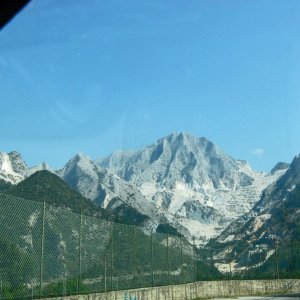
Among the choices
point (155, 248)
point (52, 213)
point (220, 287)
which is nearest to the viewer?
point (52, 213)

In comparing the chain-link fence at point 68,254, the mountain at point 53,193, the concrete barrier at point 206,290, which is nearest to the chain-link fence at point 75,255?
the chain-link fence at point 68,254

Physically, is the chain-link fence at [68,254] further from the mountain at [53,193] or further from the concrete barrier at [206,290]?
the mountain at [53,193]

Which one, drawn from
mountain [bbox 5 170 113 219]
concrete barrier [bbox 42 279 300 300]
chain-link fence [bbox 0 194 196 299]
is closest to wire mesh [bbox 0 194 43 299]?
chain-link fence [bbox 0 194 196 299]

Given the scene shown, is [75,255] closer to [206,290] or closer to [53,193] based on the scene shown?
[206,290]

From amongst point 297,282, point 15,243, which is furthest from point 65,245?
point 297,282

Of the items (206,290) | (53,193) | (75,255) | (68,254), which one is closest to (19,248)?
(68,254)

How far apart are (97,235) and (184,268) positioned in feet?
35.9

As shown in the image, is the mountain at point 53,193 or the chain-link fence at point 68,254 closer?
the chain-link fence at point 68,254

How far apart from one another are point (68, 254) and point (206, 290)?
15780mm

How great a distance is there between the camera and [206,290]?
Answer: 29.6 metres

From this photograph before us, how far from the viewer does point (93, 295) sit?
1658cm

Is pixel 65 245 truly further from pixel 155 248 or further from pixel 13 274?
pixel 155 248

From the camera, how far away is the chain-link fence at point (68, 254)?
1198 centimetres

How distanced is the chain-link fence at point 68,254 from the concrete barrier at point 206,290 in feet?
1.16
